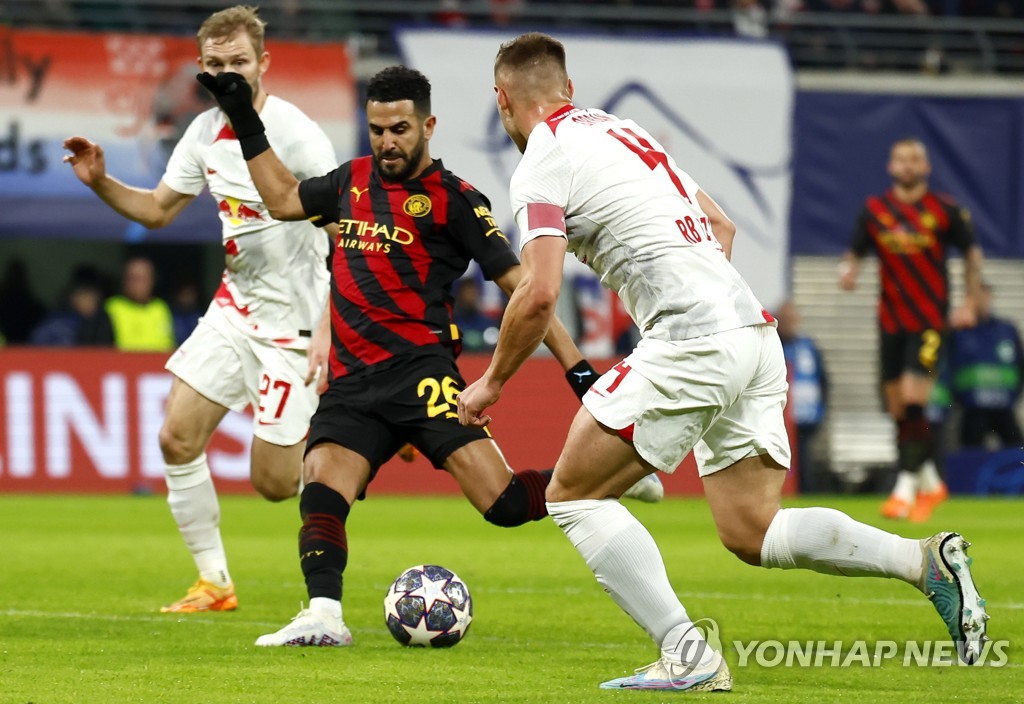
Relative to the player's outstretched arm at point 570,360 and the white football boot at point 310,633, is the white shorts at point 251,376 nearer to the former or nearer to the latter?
the white football boot at point 310,633

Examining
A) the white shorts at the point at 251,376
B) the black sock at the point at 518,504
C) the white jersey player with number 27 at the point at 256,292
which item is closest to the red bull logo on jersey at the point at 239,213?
the white jersey player with number 27 at the point at 256,292

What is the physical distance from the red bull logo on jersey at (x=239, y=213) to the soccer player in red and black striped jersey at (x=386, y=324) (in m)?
1.12

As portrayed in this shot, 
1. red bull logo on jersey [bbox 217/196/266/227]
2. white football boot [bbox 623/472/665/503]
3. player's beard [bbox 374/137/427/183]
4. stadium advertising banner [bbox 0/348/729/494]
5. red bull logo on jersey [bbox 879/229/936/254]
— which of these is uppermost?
player's beard [bbox 374/137/427/183]

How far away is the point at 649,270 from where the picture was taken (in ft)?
19.0

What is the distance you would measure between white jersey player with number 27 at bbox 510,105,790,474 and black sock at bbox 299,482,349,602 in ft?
4.89

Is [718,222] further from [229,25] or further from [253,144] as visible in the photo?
[229,25]

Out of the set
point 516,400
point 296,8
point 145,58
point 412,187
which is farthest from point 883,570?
point 296,8

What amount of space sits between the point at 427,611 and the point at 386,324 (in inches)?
44.8

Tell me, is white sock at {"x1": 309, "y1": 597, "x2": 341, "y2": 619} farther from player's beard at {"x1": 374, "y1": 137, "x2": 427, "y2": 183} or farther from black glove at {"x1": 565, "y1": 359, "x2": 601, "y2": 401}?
player's beard at {"x1": 374, "y1": 137, "x2": 427, "y2": 183}

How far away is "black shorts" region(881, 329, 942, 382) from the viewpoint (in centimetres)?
1320

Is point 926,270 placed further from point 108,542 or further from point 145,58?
point 145,58

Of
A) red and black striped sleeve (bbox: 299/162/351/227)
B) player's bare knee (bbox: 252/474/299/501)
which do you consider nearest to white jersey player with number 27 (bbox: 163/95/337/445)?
player's bare knee (bbox: 252/474/299/501)

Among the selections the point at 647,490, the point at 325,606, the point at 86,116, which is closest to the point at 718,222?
the point at 647,490

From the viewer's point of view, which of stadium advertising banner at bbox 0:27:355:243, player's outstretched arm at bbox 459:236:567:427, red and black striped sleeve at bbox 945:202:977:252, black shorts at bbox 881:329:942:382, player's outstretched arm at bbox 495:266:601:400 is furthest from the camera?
stadium advertising banner at bbox 0:27:355:243
